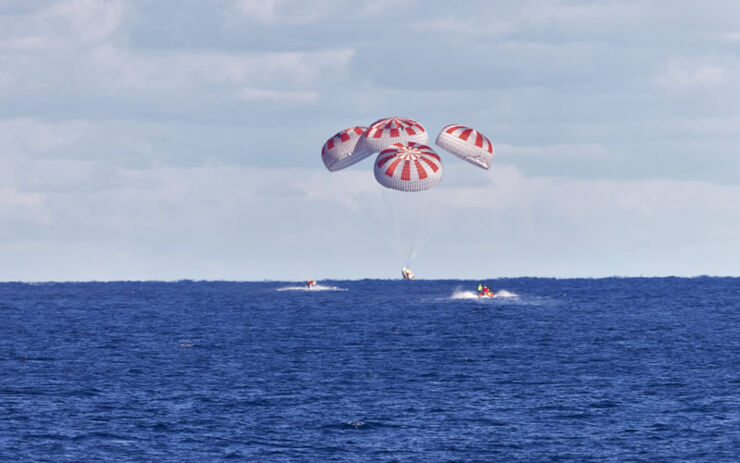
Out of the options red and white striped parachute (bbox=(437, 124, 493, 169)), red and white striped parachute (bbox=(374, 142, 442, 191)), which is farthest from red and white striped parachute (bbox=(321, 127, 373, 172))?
red and white striped parachute (bbox=(437, 124, 493, 169))

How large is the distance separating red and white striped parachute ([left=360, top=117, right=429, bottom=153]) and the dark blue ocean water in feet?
61.2

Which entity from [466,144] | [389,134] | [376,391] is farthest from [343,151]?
[376,391]

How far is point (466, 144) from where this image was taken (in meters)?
105

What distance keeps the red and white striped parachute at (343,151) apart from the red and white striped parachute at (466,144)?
8.40 m

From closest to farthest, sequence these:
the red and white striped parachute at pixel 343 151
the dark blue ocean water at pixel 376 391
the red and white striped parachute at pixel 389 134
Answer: the dark blue ocean water at pixel 376 391, the red and white striped parachute at pixel 389 134, the red and white striped parachute at pixel 343 151

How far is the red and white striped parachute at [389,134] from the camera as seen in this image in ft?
340

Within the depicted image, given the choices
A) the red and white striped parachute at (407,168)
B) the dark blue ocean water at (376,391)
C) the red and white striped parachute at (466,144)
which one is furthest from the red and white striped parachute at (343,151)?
the dark blue ocean water at (376,391)

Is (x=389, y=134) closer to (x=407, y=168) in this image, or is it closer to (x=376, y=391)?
(x=407, y=168)

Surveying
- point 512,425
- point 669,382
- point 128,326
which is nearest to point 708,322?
point 669,382

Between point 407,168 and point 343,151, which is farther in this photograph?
point 343,151

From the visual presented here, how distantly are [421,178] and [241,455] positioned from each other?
56.5 metres

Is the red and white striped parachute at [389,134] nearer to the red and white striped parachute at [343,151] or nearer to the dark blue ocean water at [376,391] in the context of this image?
the red and white striped parachute at [343,151]

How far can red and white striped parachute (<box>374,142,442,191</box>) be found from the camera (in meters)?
104

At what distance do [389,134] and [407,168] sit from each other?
3.65 meters
